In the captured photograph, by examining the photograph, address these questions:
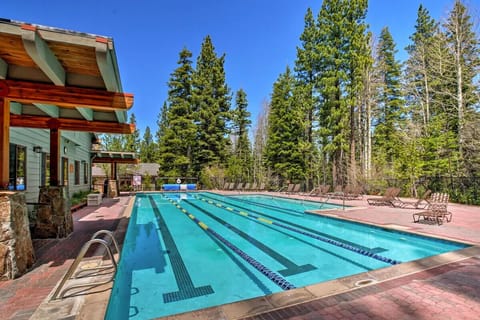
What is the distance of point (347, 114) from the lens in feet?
58.6

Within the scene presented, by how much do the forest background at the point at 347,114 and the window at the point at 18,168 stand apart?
643 inches

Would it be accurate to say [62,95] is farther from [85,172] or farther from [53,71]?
[85,172]

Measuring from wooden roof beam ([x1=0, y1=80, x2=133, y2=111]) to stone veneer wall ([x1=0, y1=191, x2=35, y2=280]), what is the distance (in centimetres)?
149

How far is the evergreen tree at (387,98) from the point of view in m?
21.4

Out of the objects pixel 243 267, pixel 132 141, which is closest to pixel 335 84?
pixel 243 267

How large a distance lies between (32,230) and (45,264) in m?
1.92

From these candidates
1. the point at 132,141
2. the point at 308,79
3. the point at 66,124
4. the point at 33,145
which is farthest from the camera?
the point at 132,141

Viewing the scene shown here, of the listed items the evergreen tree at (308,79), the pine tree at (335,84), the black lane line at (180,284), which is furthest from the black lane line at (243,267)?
the evergreen tree at (308,79)

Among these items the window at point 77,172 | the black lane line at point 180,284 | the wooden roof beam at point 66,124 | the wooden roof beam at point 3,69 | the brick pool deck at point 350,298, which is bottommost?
the black lane line at point 180,284

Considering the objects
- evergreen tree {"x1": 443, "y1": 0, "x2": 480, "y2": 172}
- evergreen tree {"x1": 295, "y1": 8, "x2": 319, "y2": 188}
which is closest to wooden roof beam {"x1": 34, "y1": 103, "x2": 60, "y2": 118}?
evergreen tree {"x1": 443, "y1": 0, "x2": 480, "y2": 172}

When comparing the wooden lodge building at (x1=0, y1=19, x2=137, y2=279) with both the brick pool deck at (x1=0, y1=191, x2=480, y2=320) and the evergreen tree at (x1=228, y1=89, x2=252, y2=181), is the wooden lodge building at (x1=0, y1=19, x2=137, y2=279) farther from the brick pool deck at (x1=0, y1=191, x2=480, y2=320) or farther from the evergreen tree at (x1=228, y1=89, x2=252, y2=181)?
the evergreen tree at (x1=228, y1=89, x2=252, y2=181)

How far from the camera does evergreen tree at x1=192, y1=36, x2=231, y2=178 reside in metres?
26.9

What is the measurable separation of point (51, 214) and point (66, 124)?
7.26ft

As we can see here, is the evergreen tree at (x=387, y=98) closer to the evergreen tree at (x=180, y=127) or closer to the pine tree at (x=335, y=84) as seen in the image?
the pine tree at (x=335, y=84)
